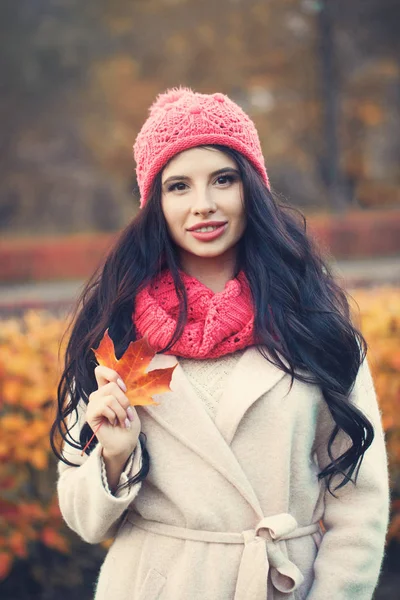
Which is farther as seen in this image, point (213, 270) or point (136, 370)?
point (213, 270)

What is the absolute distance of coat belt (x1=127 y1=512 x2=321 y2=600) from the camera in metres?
2.04

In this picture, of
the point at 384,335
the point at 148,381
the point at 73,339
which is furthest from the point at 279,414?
Answer: the point at 384,335

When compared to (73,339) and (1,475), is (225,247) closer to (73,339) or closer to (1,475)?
(73,339)

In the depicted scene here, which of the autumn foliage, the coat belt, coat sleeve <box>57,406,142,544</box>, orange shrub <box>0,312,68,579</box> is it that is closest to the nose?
coat sleeve <box>57,406,142,544</box>

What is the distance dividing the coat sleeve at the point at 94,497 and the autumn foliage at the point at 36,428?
159 centimetres

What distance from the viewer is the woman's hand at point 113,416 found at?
197 centimetres

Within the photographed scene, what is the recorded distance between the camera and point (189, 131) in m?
2.18

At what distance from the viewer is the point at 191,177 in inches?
86.0

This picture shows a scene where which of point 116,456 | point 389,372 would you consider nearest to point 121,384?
point 116,456

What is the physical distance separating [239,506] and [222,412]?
0.73 ft

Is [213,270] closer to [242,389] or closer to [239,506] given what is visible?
[242,389]

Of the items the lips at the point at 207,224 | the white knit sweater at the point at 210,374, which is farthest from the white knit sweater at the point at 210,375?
the lips at the point at 207,224

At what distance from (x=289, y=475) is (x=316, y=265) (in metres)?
0.57

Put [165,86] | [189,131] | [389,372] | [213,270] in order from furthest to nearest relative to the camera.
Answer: [165,86], [389,372], [213,270], [189,131]
